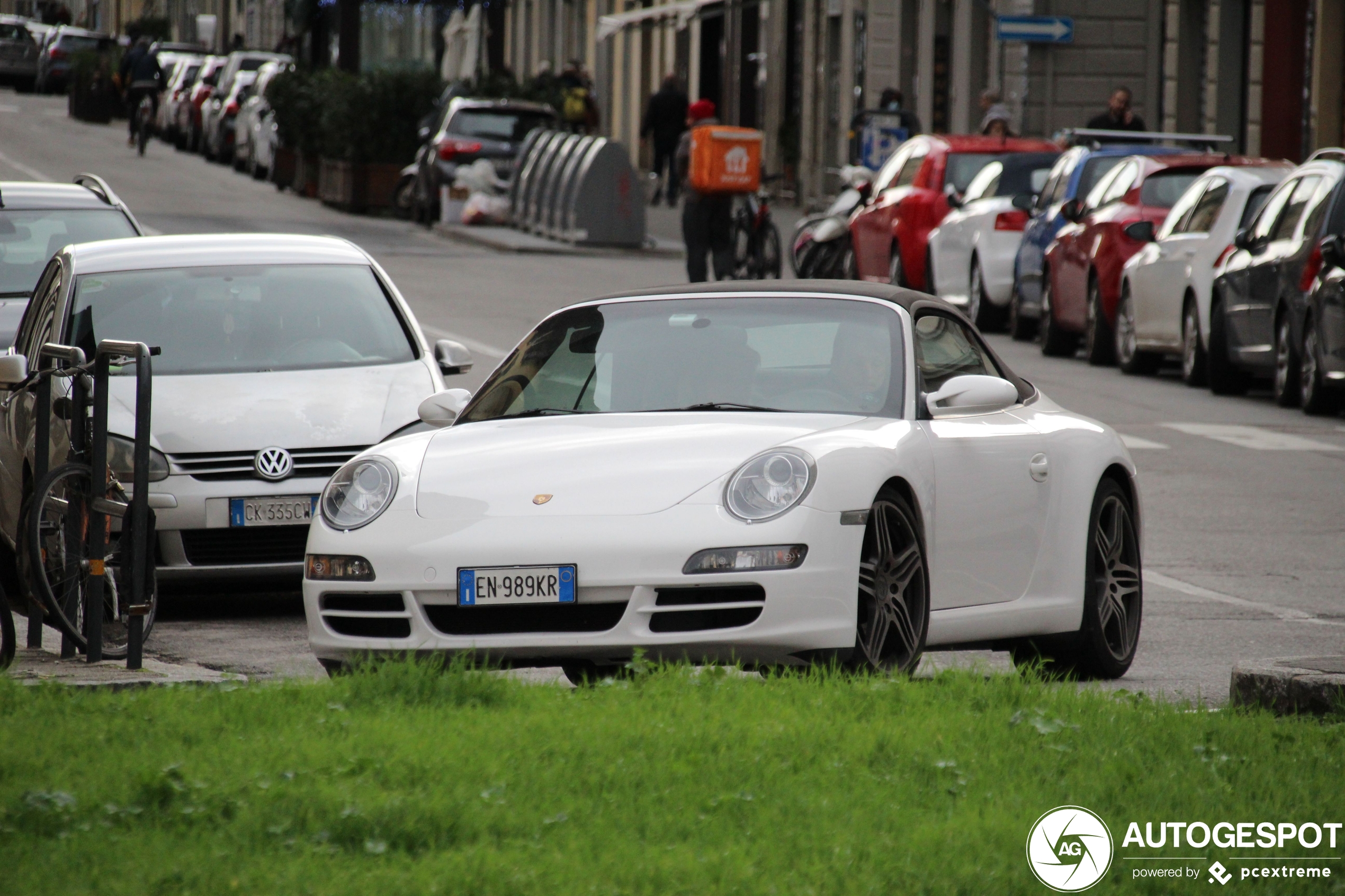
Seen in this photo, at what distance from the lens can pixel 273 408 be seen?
9.66 meters

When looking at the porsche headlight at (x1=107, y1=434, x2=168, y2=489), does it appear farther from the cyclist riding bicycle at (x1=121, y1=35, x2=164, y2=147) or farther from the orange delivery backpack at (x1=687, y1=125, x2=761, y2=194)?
the cyclist riding bicycle at (x1=121, y1=35, x2=164, y2=147)

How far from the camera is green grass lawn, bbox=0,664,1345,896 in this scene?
4.51 m

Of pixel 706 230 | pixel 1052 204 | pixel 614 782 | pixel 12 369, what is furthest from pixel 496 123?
pixel 614 782

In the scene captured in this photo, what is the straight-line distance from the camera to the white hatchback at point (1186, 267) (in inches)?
750

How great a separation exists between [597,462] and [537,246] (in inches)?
1096

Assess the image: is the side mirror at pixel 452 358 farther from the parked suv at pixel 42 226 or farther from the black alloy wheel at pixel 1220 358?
the black alloy wheel at pixel 1220 358

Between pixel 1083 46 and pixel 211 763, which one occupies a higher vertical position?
pixel 1083 46

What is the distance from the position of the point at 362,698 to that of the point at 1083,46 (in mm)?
33009

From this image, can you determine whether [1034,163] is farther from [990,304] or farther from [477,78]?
[477,78]

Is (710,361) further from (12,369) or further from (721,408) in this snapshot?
(12,369)

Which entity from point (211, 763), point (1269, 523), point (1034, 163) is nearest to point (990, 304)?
point (1034, 163)

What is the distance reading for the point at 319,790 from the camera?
5.05 m

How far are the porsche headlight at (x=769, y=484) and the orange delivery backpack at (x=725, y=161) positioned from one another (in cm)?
1889

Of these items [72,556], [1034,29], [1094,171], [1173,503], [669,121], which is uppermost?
[1034,29]
